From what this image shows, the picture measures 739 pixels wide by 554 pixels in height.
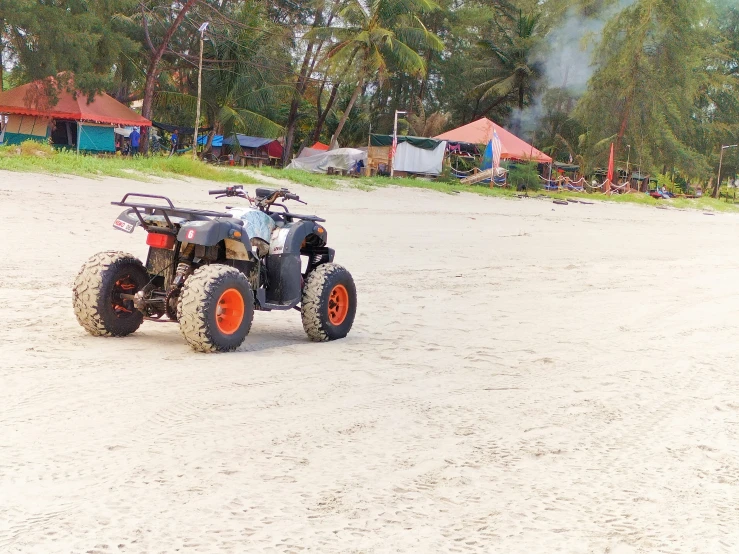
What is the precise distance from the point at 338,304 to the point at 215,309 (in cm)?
143

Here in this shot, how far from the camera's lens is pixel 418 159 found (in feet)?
123

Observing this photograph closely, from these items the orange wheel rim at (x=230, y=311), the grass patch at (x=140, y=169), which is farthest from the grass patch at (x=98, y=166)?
the orange wheel rim at (x=230, y=311)

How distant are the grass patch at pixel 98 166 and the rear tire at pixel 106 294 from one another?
406 inches

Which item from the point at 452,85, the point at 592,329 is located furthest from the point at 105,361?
the point at 452,85

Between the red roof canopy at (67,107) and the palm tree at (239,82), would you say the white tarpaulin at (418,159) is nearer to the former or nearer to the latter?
the palm tree at (239,82)

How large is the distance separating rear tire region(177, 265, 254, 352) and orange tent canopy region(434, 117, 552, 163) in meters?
34.2

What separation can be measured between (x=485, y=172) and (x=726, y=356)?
29.7 m

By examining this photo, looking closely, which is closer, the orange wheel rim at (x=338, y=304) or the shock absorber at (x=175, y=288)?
the shock absorber at (x=175, y=288)

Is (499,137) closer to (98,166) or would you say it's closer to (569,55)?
(569,55)

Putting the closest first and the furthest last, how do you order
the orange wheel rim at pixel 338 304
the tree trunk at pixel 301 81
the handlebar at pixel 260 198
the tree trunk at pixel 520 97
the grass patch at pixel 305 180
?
the handlebar at pixel 260 198, the orange wheel rim at pixel 338 304, the grass patch at pixel 305 180, the tree trunk at pixel 301 81, the tree trunk at pixel 520 97

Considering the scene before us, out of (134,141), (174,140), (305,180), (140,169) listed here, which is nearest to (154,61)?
(134,141)

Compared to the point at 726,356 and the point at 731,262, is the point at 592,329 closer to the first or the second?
the point at 726,356

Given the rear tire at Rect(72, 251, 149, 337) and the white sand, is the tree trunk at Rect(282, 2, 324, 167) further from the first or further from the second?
the rear tire at Rect(72, 251, 149, 337)

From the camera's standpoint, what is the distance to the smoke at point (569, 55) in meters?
51.1
